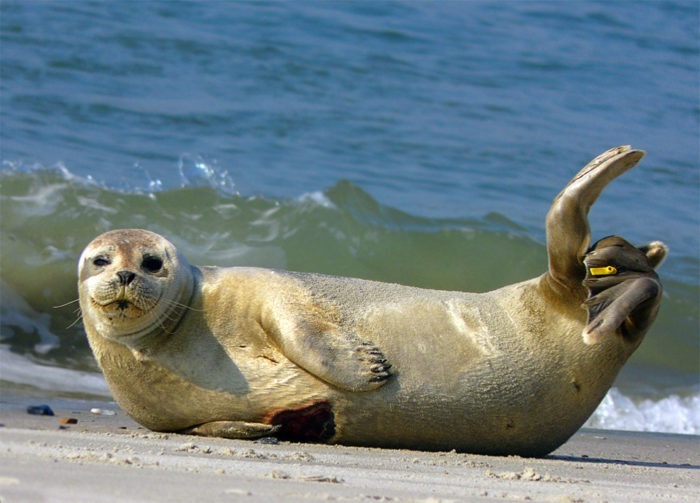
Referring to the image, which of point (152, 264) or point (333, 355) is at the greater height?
point (152, 264)

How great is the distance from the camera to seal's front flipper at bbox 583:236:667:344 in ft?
16.8

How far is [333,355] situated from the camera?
17.1ft

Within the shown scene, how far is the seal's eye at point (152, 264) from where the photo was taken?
540cm

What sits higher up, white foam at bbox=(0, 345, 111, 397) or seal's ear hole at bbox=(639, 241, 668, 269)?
seal's ear hole at bbox=(639, 241, 668, 269)

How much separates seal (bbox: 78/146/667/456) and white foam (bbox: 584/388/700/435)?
2909mm

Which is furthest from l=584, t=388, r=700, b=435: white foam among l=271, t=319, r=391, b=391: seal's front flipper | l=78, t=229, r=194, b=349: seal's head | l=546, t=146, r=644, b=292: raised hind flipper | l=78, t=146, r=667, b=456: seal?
l=78, t=229, r=194, b=349: seal's head

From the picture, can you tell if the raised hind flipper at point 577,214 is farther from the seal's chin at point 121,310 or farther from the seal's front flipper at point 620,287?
the seal's chin at point 121,310

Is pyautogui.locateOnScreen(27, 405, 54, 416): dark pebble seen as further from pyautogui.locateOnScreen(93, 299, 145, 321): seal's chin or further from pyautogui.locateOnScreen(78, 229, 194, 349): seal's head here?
pyautogui.locateOnScreen(93, 299, 145, 321): seal's chin

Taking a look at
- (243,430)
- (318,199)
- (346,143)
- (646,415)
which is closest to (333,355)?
(243,430)

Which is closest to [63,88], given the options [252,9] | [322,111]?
[322,111]

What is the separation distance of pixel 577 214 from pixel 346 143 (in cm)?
939

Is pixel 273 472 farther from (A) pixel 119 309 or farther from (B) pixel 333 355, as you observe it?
(A) pixel 119 309

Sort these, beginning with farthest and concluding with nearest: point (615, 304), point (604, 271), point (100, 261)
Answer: point (100, 261) → point (604, 271) → point (615, 304)

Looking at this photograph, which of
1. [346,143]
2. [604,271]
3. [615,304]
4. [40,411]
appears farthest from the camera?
[346,143]
